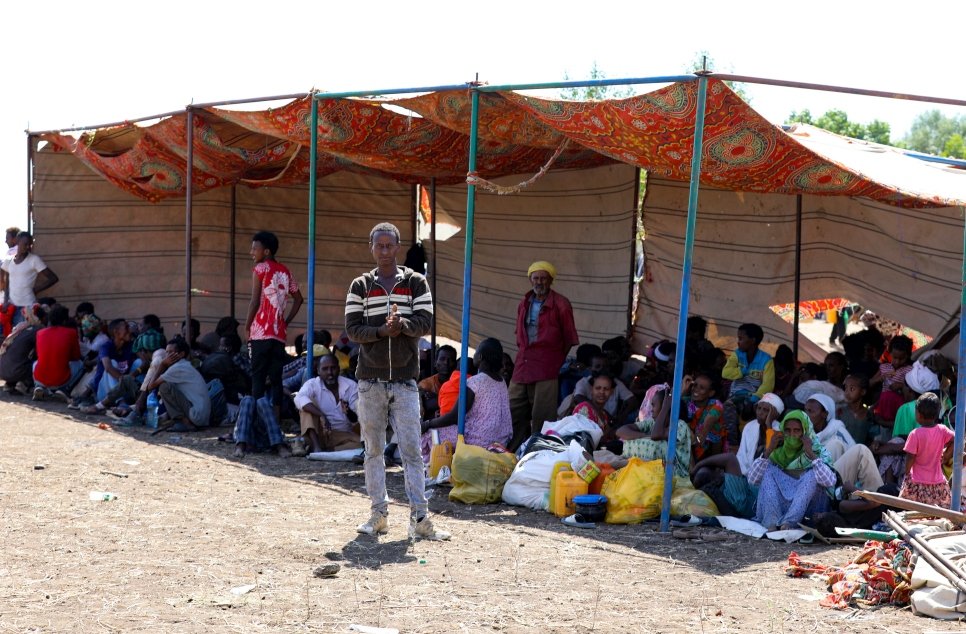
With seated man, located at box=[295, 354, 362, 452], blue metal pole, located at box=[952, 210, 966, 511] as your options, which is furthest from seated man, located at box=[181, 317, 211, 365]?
blue metal pole, located at box=[952, 210, 966, 511]

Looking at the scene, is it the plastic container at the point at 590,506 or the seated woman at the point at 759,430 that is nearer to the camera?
the plastic container at the point at 590,506

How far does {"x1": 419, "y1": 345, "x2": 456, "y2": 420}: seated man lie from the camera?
9102 millimetres

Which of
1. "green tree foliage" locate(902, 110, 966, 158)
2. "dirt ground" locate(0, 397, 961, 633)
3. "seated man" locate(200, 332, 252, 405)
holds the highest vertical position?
"green tree foliage" locate(902, 110, 966, 158)

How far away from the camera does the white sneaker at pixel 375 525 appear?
6492mm

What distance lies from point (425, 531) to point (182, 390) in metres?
4.38

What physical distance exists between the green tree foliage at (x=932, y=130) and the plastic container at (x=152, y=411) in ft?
185

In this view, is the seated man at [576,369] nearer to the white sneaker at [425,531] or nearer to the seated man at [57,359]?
the white sneaker at [425,531]

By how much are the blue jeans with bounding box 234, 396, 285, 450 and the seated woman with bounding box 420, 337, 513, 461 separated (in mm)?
1518

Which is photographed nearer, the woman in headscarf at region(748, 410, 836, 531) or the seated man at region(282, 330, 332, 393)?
the woman in headscarf at region(748, 410, 836, 531)

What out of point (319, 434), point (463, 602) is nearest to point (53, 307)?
point (319, 434)

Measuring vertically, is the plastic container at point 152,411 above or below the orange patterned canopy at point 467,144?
below

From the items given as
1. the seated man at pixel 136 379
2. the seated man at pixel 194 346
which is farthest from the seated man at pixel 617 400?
the seated man at pixel 136 379

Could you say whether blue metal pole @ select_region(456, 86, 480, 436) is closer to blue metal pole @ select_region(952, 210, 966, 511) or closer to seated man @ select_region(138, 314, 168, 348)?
blue metal pole @ select_region(952, 210, 966, 511)

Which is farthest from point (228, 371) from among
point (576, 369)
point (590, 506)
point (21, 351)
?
point (590, 506)
